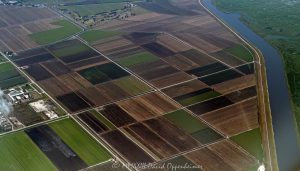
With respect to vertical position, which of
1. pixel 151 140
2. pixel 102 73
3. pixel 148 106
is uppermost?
pixel 151 140

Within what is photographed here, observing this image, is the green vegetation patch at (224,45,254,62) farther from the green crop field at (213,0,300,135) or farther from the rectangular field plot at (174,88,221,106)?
the rectangular field plot at (174,88,221,106)

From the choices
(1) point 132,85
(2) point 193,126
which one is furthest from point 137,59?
(2) point 193,126

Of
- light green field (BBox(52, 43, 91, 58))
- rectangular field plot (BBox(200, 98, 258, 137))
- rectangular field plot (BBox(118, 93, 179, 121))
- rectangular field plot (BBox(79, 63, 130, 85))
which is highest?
rectangular field plot (BBox(200, 98, 258, 137))

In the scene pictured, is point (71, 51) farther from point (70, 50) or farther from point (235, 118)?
point (235, 118)

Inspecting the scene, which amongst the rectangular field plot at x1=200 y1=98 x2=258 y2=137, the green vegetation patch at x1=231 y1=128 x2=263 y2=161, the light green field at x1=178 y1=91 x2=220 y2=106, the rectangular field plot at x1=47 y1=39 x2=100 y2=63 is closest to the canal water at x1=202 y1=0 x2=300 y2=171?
the green vegetation patch at x1=231 y1=128 x2=263 y2=161

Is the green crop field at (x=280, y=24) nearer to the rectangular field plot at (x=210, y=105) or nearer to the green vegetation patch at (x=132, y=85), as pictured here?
the rectangular field plot at (x=210, y=105)

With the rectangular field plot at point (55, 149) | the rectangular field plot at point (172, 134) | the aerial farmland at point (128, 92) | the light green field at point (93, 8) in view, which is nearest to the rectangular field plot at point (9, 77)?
the aerial farmland at point (128, 92)
